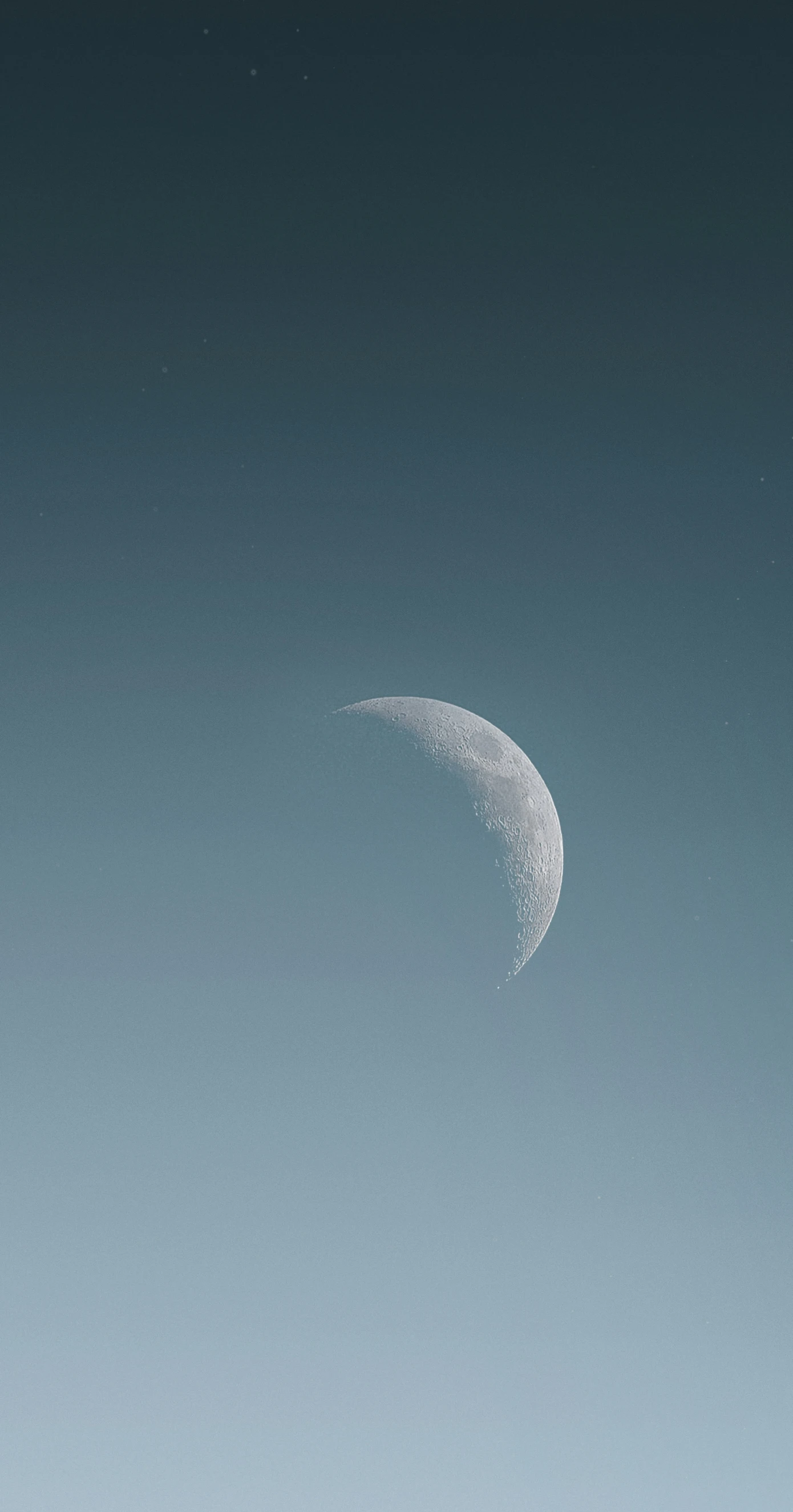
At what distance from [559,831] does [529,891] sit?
124cm

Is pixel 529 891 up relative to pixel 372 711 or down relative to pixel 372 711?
down

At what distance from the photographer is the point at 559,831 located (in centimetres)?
1628

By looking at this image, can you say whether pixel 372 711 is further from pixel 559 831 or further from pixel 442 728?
pixel 559 831

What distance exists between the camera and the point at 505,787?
1526 cm

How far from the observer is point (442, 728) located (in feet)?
51.1

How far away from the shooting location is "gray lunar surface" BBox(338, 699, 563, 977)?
1511 cm

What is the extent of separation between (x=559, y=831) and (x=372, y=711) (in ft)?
10.0

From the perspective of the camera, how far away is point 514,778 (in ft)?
50.9

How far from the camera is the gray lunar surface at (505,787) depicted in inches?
595

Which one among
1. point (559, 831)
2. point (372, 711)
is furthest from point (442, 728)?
point (559, 831)

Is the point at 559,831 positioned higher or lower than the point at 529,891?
higher

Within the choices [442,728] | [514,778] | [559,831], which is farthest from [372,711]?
[559,831]

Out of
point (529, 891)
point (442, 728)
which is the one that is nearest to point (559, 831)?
point (529, 891)

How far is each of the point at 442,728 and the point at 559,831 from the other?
2243 millimetres
